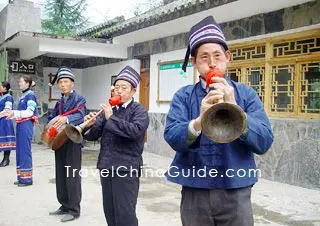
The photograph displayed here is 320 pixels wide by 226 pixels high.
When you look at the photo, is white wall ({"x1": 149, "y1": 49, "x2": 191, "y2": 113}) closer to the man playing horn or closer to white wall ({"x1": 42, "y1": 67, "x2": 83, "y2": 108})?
white wall ({"x1": 42, "y1": 67, "x2": 83, "y2": 108})

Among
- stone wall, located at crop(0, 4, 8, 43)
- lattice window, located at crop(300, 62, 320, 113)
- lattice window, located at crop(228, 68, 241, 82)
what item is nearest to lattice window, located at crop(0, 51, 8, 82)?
stone wall, located at crop(0, 4, 8, 43)

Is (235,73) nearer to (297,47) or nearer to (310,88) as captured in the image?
(297,47)

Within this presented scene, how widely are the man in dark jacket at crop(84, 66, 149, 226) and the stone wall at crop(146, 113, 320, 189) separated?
335 cm

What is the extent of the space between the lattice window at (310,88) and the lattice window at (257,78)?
768 mm

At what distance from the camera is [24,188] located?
235 inches

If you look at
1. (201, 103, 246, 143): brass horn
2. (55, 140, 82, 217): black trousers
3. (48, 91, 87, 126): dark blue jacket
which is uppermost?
(48, 91, 87, 126): dark blue jacket

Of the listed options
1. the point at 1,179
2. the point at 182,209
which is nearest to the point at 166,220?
the point at 182,209

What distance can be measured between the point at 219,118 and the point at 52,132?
114 inches

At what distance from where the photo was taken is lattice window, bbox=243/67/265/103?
22.4 feet

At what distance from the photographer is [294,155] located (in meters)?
6.18

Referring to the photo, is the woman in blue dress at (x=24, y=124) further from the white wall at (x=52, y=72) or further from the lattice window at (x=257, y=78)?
the white wall at (x=52, y=72)

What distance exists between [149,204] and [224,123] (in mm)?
3645

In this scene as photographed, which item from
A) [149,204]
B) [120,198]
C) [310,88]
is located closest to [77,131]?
[120,198]

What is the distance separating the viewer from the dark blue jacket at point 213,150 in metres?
1.81
